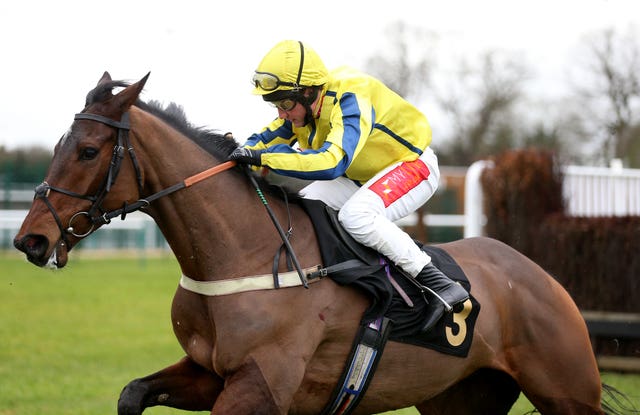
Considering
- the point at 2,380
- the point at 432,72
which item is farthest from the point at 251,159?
the point at 432,72

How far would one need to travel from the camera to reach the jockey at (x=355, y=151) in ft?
13.6

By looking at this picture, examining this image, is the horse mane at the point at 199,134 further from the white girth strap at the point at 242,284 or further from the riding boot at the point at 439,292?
the riding boot at the point at 439,292

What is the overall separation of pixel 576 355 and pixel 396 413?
2.38m

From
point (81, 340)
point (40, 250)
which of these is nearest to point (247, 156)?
point (40, 250)

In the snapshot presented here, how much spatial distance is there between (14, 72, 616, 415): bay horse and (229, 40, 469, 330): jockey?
253 mm

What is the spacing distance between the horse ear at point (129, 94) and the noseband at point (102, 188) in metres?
0.05

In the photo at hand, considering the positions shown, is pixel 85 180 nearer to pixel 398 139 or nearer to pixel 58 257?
pixel 58 257

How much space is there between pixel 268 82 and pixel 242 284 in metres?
1.01

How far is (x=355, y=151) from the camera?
4.16m

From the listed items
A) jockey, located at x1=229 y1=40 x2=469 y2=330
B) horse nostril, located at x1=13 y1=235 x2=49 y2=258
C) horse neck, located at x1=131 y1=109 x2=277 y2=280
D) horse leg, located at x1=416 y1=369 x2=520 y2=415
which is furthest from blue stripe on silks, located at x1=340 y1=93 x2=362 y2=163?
horse leg, located at x1=416 y1=369 x2=520 y2=415

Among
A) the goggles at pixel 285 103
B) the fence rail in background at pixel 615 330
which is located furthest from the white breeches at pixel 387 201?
the fence rail in background at pixel 615 330

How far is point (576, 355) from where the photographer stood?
4871 millimetres

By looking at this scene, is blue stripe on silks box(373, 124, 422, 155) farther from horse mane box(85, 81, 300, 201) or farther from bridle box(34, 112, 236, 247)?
bridle box(34, 112, 236, 247)

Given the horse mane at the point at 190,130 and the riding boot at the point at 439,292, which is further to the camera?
the riding boot at the point at 439,292
